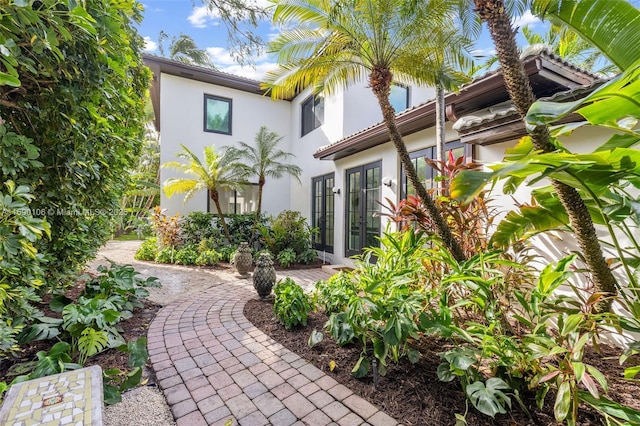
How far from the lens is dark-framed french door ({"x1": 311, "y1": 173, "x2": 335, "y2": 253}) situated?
990 cm

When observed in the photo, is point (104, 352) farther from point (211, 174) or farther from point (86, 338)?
point (211, 174)

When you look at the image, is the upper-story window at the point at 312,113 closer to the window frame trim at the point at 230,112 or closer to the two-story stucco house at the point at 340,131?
the two-story stucco house at the point at 340,131

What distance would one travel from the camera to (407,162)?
339cm

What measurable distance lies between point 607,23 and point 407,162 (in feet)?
6.19

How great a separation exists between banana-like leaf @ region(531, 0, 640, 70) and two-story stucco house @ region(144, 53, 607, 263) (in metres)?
0.94

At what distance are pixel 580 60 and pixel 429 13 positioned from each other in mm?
10621

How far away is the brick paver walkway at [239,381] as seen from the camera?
227 cm

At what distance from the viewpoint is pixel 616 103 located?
57.1 inches

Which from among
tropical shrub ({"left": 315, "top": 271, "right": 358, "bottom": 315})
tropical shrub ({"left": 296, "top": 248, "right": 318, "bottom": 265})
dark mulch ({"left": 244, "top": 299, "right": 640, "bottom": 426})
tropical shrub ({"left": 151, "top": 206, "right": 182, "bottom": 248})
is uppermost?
tropical shrub ({"left": 151, "top": 206, "right": 182, "bottom": 248})

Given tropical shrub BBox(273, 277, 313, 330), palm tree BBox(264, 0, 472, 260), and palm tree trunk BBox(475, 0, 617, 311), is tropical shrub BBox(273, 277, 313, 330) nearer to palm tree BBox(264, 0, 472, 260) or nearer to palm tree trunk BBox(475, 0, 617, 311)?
palm tree BBox(264, 0, 472, 260)

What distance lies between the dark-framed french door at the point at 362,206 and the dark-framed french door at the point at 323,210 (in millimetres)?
1056

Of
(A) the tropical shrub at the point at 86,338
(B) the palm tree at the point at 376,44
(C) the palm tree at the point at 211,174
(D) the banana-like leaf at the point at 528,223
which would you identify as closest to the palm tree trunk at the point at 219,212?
(C) the palm tree at the point at 211,174

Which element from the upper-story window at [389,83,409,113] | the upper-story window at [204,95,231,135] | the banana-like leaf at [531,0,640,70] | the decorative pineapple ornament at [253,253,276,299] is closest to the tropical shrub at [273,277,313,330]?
the decorative pineapple ornament at [253,253,276,299]

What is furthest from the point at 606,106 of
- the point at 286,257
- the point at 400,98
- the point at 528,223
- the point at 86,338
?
the point at 400,98
